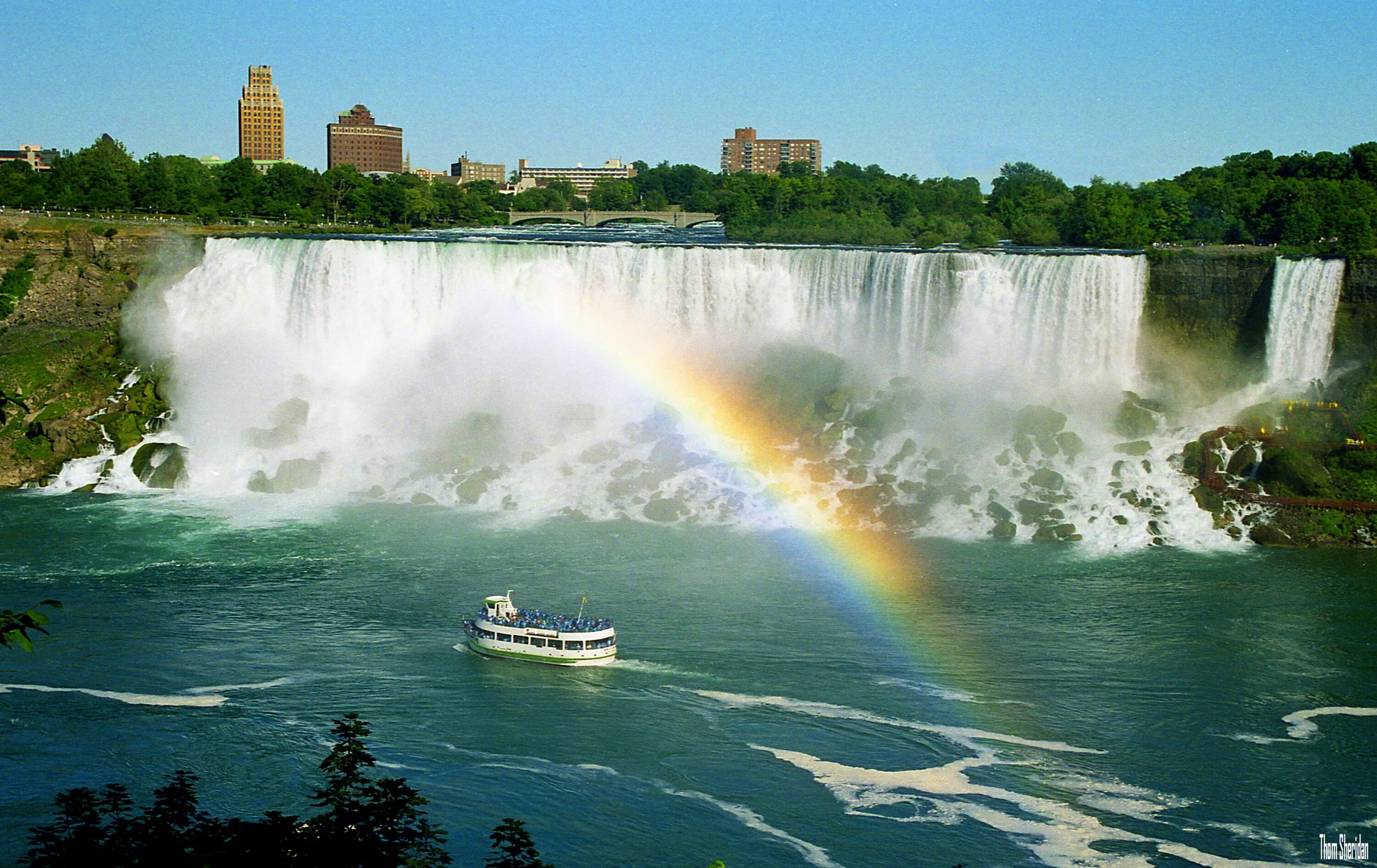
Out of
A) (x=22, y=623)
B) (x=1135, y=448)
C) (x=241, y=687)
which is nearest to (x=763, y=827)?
(x=241, y=687)

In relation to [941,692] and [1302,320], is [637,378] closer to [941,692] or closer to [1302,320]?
[1302,320]

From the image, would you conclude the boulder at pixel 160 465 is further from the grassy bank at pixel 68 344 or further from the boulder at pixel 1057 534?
the boulder at pixel 1057 534

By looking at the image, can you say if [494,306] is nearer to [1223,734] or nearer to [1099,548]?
[1099,548]

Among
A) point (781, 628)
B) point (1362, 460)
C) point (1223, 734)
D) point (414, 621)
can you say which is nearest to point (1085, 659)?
point (1223, 734)

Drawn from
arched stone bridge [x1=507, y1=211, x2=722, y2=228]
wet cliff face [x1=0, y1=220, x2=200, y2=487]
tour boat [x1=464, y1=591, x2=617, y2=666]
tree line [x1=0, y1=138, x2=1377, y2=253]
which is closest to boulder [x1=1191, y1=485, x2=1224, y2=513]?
tree line [x1=0, y1=138, x2=1377, y2=253]

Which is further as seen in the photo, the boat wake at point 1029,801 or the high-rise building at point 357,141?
the high-rise building at point 357,141

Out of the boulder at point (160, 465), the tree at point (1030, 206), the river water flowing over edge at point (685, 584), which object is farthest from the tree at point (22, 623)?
the tree at point (1030, 206)
